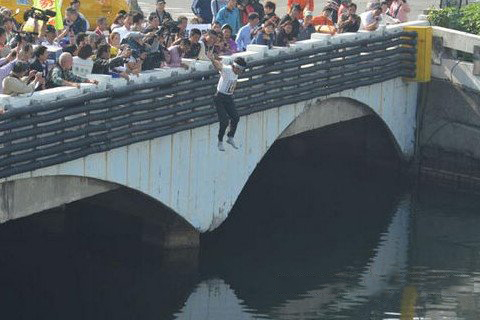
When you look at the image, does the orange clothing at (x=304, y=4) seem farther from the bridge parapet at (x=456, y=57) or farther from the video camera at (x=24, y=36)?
the video camera at (x=24, y=36)

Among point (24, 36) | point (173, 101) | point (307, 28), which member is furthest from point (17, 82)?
point (307, 28)

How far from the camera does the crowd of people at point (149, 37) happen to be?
91.0 ft

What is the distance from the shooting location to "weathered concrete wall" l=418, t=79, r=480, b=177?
37.4 metres

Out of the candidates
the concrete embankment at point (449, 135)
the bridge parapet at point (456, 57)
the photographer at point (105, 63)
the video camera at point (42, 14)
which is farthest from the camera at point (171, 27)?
the concrete embankment at point (449, 135)

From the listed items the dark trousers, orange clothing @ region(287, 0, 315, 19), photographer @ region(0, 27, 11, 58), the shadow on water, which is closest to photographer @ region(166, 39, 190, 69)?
the dark trousers

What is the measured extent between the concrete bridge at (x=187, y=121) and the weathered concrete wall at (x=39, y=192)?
0.8 inches

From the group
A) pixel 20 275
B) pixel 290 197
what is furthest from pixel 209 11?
pixel 20 275

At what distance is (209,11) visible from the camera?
124 ft

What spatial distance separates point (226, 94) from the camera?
30.4 metres

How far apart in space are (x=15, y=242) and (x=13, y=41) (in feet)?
14.7

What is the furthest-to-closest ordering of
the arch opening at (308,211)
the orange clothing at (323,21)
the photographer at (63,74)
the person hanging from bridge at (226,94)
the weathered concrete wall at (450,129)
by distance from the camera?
the weathered concrete wall at (450,129) → the orange clothing at (323,21) → the arch opening at (308,211) → the person hanging from bridge at (226,94) → the photographer at (63,74)

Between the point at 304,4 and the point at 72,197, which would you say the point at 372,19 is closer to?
the point at 304,4

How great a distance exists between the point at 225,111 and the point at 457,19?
9.63 m

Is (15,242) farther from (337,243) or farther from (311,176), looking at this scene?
(311,176)
